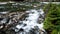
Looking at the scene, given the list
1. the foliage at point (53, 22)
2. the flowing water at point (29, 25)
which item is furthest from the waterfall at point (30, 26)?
the foliage at point (53, 22)

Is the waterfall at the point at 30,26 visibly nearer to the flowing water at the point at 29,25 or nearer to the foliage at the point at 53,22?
the flowing water at the point at 29,25

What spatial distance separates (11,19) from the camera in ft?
33.2

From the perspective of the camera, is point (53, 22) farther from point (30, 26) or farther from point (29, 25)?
point (29, 25)

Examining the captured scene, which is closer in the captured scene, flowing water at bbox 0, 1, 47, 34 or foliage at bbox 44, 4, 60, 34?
foliage at bbox 44, 4, 60, 34

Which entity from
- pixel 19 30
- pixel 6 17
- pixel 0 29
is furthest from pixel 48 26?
pixel 6 17

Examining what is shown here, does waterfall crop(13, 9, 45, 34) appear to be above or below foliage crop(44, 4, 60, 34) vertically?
below

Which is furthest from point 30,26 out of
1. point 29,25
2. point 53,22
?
point 53,22

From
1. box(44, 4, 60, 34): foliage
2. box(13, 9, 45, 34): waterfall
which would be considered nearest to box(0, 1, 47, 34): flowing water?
box(13, 9, 45, 34): waterfall

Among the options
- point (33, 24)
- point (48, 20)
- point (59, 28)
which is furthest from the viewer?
point (33, 24)

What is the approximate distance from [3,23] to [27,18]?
1638 mm

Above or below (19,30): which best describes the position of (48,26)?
above

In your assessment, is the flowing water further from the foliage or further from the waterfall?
the foliage

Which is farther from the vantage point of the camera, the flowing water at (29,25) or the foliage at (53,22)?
the flowing water at (29,25)

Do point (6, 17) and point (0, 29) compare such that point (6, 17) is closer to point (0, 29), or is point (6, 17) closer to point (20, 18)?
point (20, 18)
